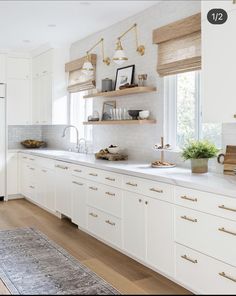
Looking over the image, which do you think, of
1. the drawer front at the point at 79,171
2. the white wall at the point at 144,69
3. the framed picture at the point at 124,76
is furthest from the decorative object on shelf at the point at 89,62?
the drawer front at the point at 79,171

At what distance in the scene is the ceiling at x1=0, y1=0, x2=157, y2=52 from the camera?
14.2 feet

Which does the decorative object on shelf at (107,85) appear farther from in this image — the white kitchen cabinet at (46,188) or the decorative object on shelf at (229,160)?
Answer: the decorative object on shelf at (229,160)

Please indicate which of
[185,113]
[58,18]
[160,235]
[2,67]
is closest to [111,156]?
[185,113]

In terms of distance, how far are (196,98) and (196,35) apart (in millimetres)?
618

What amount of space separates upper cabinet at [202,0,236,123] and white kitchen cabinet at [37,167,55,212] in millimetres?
3051

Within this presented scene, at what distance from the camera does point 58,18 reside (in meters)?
4.86

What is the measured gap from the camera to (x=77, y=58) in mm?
6285

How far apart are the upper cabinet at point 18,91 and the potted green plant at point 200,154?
4.53 m

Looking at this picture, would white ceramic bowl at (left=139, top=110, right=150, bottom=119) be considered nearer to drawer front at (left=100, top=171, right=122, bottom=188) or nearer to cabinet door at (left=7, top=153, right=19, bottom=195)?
drawer front at (left=100, top=171, right=122, bottom=188)

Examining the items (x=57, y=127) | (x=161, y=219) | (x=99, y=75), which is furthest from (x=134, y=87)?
(x=57, y=127)

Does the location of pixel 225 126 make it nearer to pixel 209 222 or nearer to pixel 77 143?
→ pixel 209 222

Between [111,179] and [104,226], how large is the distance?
0.57 meters

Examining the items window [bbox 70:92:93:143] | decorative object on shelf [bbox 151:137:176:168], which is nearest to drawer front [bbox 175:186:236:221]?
decorative object on shelf [bbox 151:137:176:168]

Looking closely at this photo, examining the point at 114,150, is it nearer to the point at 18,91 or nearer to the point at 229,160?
the point at 229,160
